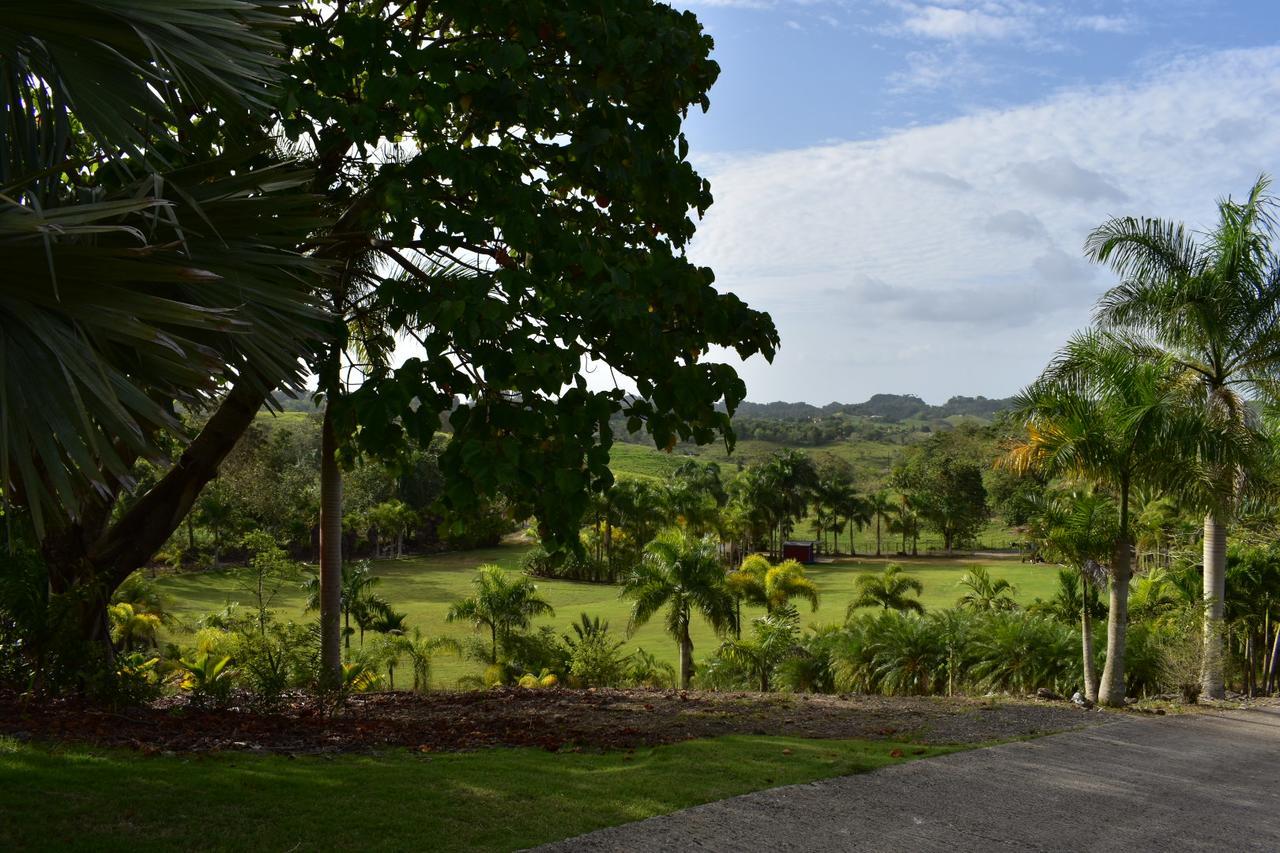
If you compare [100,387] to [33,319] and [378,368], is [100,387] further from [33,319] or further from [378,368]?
[378,368]

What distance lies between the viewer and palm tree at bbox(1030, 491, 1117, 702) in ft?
42.4

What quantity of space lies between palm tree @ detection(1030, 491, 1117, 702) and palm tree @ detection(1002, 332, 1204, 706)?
6.3 inches

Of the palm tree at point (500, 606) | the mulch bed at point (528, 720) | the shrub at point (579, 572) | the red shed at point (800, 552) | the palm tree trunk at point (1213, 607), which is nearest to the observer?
the mulch bed at point (528, 720)

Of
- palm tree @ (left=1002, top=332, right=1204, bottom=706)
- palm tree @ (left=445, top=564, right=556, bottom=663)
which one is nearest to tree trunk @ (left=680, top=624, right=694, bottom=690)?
palm tree @ (left=445, top=564, right=556, bottom=663)

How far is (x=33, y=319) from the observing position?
3729 millimetres

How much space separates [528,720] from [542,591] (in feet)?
136

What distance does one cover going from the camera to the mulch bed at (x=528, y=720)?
761cm

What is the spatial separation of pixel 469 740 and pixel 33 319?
567 centimetres

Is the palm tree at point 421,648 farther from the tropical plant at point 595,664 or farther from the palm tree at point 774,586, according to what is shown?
the palm tree at point 774,586

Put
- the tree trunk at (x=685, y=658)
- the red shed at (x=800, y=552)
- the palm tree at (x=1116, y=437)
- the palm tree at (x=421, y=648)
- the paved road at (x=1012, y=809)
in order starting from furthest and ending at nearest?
the red shed at (x=800, y=552) < the tree trunk at (x=685, y=658) < the palm tree at (x=421, y=648) < the palm tree at (x=1116, y=437) < the paved road at (x=1012, y=809)

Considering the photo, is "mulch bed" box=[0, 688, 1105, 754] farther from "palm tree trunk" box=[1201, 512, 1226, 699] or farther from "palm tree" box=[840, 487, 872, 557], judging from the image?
"palm tree" box=[840, 487, 872, 557]

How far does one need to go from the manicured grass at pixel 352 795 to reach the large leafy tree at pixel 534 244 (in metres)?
1.73

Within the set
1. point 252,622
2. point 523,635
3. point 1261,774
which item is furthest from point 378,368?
point 523,635

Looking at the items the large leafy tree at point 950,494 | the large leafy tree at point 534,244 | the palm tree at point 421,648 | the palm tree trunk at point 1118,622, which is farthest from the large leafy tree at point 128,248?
the large leafy tree at point 950,494
